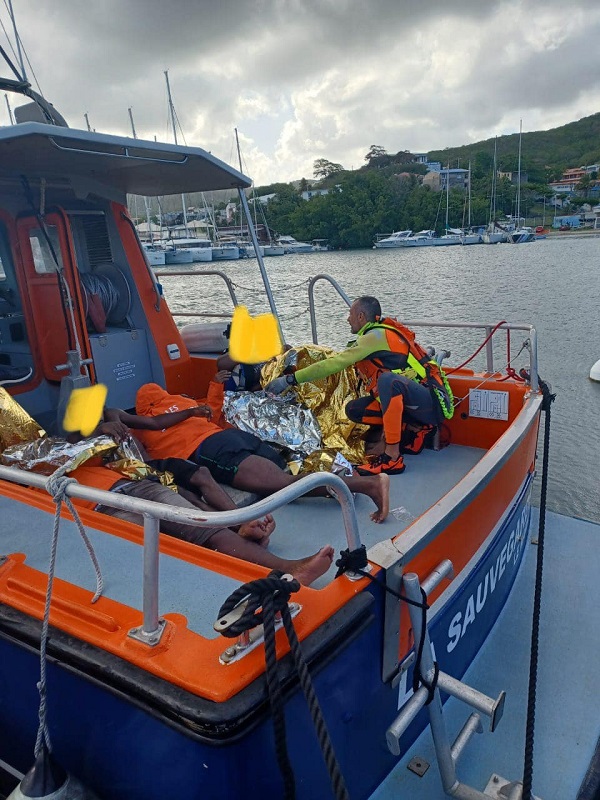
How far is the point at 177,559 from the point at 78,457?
2.67 feet

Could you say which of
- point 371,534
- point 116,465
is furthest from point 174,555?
point 371,534

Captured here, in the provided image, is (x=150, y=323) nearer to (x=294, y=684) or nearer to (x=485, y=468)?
(x=485, y=468)

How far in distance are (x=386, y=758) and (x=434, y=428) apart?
234cm

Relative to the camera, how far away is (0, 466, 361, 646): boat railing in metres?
1.34

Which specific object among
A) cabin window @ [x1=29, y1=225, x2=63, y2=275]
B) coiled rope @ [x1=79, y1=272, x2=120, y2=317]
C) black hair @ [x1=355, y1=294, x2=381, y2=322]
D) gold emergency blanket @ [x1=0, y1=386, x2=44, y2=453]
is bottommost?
gold emergency blanket @ [x1=0, y1=386, x2=44, y2=453]

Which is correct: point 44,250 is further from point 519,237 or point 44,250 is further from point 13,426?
point 519,237

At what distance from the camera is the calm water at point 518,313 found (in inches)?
267

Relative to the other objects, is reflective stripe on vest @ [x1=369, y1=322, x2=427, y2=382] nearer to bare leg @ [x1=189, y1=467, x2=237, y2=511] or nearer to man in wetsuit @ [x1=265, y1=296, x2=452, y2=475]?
man in wetsuit @ [x1=265, y1=296, x2=452, y2=475]

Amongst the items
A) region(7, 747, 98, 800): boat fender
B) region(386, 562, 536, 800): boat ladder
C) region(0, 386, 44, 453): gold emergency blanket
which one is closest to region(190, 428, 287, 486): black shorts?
region(0, 386, 44, 453): gold emergency blanket

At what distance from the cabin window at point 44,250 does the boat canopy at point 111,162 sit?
1.18 feet

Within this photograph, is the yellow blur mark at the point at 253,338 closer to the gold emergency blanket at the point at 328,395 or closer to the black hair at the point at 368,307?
the gold emergency blanket at the point at 328,395

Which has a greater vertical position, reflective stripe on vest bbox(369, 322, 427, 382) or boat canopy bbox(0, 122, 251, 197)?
boat canopy bbox(0, 122, 251, 197)

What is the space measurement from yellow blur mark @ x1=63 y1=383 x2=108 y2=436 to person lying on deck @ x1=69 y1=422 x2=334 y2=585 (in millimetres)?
915

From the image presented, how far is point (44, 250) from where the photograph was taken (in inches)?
164
